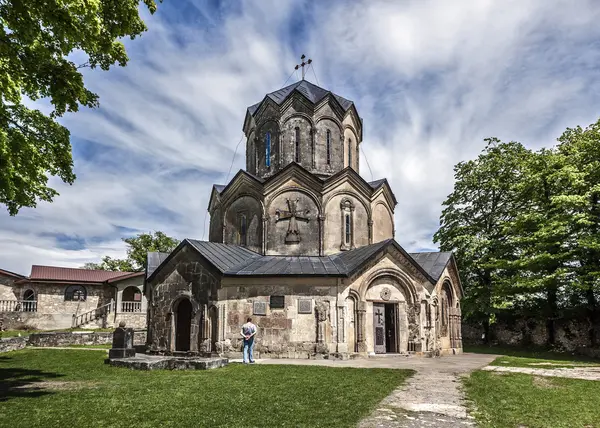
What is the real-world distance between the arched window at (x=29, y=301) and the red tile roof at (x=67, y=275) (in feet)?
4.92

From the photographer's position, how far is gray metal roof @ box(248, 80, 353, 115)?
74.4 feet

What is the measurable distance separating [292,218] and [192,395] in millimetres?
12163

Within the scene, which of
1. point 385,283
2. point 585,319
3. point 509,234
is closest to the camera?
point 385,283

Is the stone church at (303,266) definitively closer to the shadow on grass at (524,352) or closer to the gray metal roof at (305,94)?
the gray metal roof at (305,94)

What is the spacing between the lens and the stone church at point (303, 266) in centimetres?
1636

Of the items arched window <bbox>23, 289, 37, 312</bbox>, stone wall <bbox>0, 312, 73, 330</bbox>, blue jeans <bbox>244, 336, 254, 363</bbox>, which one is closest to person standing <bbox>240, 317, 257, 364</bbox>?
blue jeans <bbox>244, 336, 254, 363</bbox>

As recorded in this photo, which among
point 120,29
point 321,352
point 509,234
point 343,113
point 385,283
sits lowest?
point 321,352

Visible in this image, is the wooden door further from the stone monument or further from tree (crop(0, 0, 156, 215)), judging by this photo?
tree (crop(0, 0, 156, 215))

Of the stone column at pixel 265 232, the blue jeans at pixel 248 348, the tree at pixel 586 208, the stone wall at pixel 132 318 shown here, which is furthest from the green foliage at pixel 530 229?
the stone wall at pixel 132 318

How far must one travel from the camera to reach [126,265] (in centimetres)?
4703

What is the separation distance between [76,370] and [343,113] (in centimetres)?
1691

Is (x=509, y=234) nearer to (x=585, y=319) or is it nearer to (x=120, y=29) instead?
(x=585, y=319)

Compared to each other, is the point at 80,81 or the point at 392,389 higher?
the point at 80,81

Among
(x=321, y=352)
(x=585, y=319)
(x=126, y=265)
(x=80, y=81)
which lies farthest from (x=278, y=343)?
(x=126, y=265)
